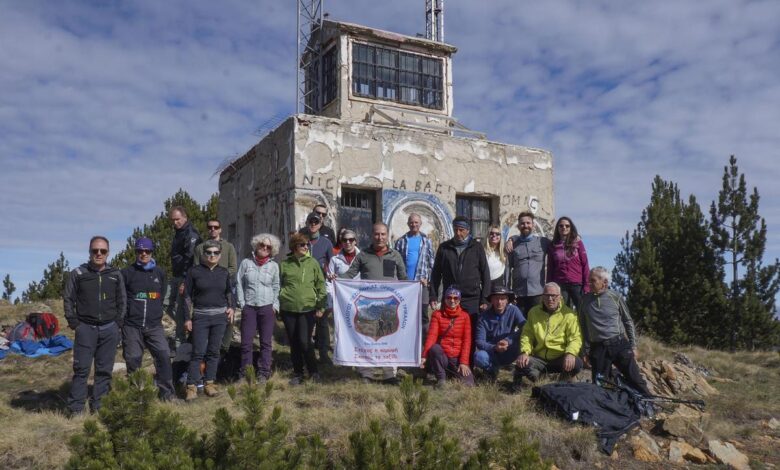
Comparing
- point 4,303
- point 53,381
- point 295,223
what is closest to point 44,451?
point 53,381

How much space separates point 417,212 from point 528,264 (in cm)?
521

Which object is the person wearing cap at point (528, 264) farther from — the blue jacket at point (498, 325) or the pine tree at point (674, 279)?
the pine tree at point (674, 279)

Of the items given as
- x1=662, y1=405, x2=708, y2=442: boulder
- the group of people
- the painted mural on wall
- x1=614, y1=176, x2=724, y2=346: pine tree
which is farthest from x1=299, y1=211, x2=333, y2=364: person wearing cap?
x1=614, y1=176, x2=724, y2=346: pine tree

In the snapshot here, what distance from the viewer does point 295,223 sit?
11852 millimetres

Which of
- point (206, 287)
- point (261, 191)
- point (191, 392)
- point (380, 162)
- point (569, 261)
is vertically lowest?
point (191, 392)

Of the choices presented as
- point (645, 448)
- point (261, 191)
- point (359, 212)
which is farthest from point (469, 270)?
point (261, 191)

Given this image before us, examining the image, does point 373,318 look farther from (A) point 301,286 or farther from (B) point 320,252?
(B) point 320,252

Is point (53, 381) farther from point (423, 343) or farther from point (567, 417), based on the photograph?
point (567, 417)

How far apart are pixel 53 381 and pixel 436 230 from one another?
24.9ft

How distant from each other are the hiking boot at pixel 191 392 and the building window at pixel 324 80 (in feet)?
34.6

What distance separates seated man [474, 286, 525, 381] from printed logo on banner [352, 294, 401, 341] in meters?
1.11

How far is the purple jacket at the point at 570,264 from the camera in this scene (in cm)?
789

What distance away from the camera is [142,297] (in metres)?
6.72

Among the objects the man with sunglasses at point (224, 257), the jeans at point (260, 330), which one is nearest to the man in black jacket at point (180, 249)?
the man with sunglasses at point (224, 257)
